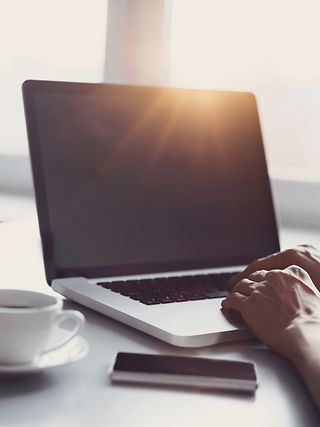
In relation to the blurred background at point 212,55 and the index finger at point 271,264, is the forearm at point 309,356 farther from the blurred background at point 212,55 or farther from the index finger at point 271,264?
the blurred background at point 212,55

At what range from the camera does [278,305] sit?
92 centimetres

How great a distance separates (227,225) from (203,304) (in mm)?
300

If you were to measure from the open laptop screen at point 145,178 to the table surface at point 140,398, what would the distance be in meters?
0.26

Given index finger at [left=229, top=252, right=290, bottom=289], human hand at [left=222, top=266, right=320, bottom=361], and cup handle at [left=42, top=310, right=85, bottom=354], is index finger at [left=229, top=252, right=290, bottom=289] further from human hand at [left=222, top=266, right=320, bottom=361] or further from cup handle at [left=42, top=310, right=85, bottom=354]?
cup handle at [left=42, top=310, right=85, bottom=354]

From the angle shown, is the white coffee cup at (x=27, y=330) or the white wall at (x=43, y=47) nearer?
the white coffee cup at (x=27, y=330)

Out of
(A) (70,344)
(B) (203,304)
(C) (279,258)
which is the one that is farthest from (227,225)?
(A) (70,344)

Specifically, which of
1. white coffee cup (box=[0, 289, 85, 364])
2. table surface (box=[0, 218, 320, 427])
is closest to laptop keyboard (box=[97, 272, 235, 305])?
table surface (box=[0, 218, 320, 427])

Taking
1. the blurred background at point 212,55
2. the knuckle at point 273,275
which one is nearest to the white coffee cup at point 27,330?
the knuckle at point 273,275

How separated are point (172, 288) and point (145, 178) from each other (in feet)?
0.66

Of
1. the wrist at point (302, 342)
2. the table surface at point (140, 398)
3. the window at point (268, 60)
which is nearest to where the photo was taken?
the table surface at point (140, 398)

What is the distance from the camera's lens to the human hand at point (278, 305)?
2.82 ft

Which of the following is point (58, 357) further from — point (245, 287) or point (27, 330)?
point (245, 287)

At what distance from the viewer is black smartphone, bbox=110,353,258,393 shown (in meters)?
0.74

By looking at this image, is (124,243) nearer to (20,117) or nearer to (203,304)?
(203,304)
